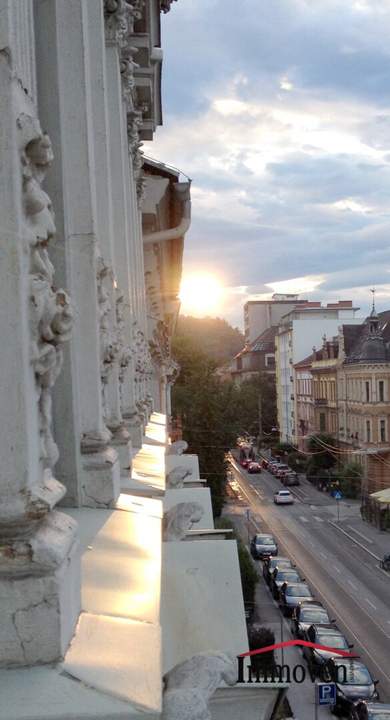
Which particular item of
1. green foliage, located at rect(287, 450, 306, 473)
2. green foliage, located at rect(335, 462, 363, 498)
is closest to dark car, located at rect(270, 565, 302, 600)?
green foliage, located at rect(335, 462, 363, 498)

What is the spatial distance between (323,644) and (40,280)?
62.1 ft

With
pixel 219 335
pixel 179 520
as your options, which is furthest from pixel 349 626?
pixel 219 335

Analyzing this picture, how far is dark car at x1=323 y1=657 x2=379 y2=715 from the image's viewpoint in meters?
17.5

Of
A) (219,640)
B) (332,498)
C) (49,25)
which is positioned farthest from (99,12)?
(332,498)

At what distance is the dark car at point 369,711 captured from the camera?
1542 centimetres

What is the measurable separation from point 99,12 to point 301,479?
57005mm

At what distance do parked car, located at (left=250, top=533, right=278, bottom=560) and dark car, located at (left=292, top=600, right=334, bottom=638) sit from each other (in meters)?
8.62

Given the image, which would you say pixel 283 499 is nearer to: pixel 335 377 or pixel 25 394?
pixel 335 377

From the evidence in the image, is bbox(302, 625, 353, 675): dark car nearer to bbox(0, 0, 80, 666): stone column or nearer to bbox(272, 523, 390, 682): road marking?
bbox(272, 523, 390, 682): road marking

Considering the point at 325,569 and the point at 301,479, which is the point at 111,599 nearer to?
the point at 325,569

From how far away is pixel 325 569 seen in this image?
31.1m

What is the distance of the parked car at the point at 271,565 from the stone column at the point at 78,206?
2530 centimetres

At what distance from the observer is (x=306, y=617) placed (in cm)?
2305

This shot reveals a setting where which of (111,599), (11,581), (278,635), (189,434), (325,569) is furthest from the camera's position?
(189,434)
